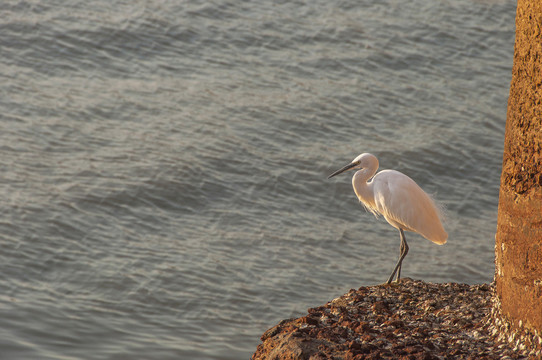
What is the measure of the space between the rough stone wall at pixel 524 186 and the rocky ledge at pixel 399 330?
247mm

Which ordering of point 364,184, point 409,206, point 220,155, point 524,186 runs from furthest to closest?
point 220,155 → point 364,184 → point 409,206 → point 524,186

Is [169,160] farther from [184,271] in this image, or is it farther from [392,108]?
[392,108]

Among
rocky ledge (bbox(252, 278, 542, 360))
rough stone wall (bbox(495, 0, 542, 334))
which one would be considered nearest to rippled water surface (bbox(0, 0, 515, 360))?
rocky ledge (bbox(252, 278, 542, 360))

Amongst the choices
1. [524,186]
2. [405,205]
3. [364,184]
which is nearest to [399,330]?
[524,186]

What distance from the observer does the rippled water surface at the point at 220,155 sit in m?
7.47

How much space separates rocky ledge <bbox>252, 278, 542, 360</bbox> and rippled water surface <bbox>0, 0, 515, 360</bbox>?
194cm

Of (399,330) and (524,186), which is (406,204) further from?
A: (524,186)

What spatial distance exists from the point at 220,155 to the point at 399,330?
5.85 m

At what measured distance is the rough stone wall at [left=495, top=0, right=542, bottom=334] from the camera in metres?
4.04

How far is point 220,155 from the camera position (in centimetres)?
1020

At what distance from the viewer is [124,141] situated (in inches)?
406

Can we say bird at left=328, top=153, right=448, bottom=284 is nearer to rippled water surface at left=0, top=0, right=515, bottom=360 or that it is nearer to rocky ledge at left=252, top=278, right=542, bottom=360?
rocky ledge at left=252, top=278, right=542, bottom=360

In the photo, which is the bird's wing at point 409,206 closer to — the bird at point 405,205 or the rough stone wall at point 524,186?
the bird at point 405,205

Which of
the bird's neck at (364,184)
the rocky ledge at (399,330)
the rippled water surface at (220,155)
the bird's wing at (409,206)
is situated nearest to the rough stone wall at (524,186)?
the rocky ledge at (399,330)
